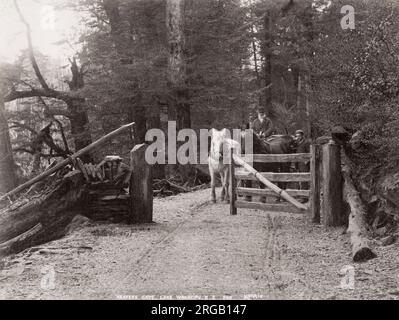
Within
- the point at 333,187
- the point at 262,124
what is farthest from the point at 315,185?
the point at 262,124

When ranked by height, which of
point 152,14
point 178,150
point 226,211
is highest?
point 152,14

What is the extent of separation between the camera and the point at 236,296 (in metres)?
5.73

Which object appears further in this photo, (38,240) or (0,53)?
(0,53)

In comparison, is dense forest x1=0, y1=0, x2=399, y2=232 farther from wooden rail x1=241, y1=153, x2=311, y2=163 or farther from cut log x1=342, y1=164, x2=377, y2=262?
cut log x1=342, y1=164, x2=377, y2=262

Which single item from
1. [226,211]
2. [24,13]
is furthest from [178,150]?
[24,13]

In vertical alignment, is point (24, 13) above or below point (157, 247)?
above

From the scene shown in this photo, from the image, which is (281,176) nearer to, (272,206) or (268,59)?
(272,206)

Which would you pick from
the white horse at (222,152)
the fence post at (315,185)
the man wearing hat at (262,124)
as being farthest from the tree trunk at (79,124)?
the fence post at (315,185)

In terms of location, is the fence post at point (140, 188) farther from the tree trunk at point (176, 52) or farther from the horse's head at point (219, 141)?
the tree trunk at point (176, 52)

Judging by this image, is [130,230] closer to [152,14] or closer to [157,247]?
[157,247]

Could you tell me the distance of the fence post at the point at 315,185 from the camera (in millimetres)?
11039

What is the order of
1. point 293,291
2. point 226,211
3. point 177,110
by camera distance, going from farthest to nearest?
point 177,110 < point 226,211 < point 293,291

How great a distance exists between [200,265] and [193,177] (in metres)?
12.9

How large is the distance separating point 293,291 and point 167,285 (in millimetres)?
1566
